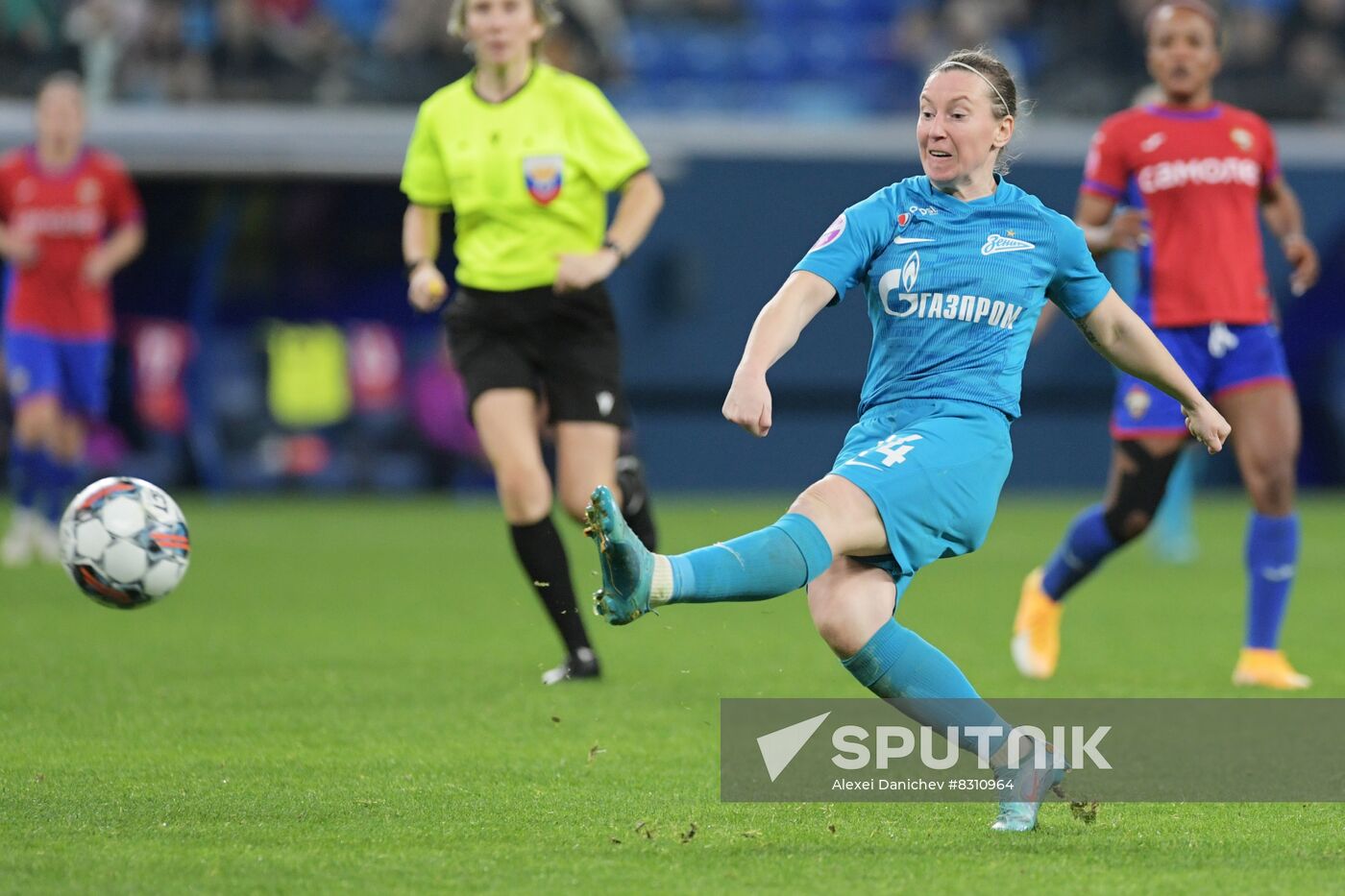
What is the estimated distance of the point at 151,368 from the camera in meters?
18.1

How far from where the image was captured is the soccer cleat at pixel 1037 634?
25.1ft

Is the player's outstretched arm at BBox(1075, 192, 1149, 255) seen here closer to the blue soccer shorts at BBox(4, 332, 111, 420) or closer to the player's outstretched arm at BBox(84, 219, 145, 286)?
the player's outstretched arm at BBox(84, 219, 145, 286)

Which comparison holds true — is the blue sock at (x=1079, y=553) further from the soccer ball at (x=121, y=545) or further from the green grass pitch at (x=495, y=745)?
the soccer ball at (x=121, y=545)

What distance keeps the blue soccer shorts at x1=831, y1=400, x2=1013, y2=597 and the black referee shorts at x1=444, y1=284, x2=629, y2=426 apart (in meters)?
2.71

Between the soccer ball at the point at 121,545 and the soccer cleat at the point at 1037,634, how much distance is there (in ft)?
10.5

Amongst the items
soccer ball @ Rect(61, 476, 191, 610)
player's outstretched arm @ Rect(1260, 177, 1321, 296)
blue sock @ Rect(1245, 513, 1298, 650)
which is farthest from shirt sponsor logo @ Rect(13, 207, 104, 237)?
blue sock @ Rect(1245, 513, 1298, 650)

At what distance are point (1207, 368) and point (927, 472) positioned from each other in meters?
3.20

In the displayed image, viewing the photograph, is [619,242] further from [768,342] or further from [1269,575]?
[768,342]

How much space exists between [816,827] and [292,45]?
14.0 metres

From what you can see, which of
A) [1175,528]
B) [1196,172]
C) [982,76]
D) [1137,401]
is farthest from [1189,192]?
[1175,528]

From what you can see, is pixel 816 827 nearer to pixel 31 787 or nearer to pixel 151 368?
pixel 31 787

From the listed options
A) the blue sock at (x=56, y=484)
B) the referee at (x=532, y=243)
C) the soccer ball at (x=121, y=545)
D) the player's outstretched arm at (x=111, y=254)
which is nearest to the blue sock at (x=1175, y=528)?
the player's outstretched arm at (x=111, y=254)

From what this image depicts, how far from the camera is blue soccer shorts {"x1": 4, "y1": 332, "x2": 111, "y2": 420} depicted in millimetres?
12281

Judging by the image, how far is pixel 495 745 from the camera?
A: 591 cm
